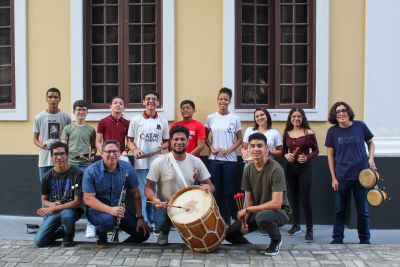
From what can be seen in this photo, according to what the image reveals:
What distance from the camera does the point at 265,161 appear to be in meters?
5.78

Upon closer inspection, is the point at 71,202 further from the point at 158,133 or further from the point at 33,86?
the point at 33,86

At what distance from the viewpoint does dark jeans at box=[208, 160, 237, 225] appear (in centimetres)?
719

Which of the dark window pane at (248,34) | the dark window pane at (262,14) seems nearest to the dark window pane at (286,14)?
the dark window pane at (262,14)

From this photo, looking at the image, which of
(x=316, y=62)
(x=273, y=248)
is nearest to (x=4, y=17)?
(x=316, y=62)

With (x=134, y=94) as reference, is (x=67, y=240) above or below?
below

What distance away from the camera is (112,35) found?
8.05 metres

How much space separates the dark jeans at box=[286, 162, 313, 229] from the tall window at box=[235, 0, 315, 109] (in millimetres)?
1346

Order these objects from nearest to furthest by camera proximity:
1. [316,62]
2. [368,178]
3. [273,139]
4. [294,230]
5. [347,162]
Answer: [368,178], [347,162], [273,139], [294,230], [316,62]

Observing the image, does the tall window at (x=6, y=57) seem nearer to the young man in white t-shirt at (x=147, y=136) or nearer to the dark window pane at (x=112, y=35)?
the dark window pane at (x=112, y=35)

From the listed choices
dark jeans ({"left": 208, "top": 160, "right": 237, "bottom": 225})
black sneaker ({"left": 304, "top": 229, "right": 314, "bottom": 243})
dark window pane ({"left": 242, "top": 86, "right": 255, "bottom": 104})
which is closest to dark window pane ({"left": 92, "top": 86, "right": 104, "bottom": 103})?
dark jeans ({"left": 208, "top": 160, "right": 237, "bottom": 225})

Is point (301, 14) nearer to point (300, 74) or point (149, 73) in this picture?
point (300, 74)

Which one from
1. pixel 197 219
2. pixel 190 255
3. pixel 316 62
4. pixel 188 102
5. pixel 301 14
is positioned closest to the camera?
pixel 197 219

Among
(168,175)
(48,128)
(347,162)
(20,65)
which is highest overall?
(20,65)

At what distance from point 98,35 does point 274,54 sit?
2743 mm
